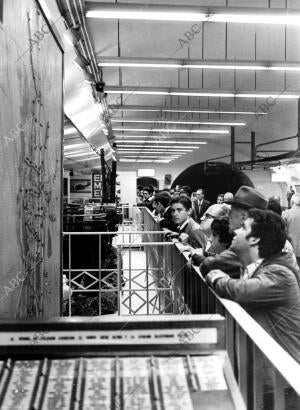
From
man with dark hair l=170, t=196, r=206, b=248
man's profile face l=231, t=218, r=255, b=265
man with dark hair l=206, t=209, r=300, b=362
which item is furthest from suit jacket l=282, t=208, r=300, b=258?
man with dark hair l=206, t=209, r=300, b=362

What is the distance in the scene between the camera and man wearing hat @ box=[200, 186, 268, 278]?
110 inches

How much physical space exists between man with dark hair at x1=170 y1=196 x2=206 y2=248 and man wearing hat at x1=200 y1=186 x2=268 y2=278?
1.05m

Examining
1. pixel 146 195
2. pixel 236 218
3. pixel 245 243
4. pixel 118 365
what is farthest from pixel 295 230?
pixel 146 195

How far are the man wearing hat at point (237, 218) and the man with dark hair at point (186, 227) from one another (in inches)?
41.4

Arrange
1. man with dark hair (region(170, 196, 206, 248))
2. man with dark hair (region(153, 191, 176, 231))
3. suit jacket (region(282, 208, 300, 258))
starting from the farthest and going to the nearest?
suit jacket (region(282, 208, 300, 258)) → man with dark hair (region(153, 191, 176, 231)) → man with dark hair (region(170, 196, 206, 248))

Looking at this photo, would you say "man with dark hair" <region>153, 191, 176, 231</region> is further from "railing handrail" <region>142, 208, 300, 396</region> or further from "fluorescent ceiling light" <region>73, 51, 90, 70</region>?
"railing handrail" <region>142, 208, 300, 396</region>

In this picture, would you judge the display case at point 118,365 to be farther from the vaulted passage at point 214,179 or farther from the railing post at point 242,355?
the vaulted passage at point 214,179

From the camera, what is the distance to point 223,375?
0.96 m

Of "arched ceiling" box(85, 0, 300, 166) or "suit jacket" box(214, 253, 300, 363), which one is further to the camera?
"arched ceiling" box(85, 0, 300, 166)

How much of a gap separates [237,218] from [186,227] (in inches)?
63.2

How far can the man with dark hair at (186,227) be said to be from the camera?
177 inches

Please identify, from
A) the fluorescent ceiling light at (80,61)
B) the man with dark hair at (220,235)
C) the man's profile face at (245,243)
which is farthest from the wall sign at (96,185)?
the man's profile face at (245,243)

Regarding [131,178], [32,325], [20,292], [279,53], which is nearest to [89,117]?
[279,53]

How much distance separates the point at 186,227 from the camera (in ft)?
16.2
